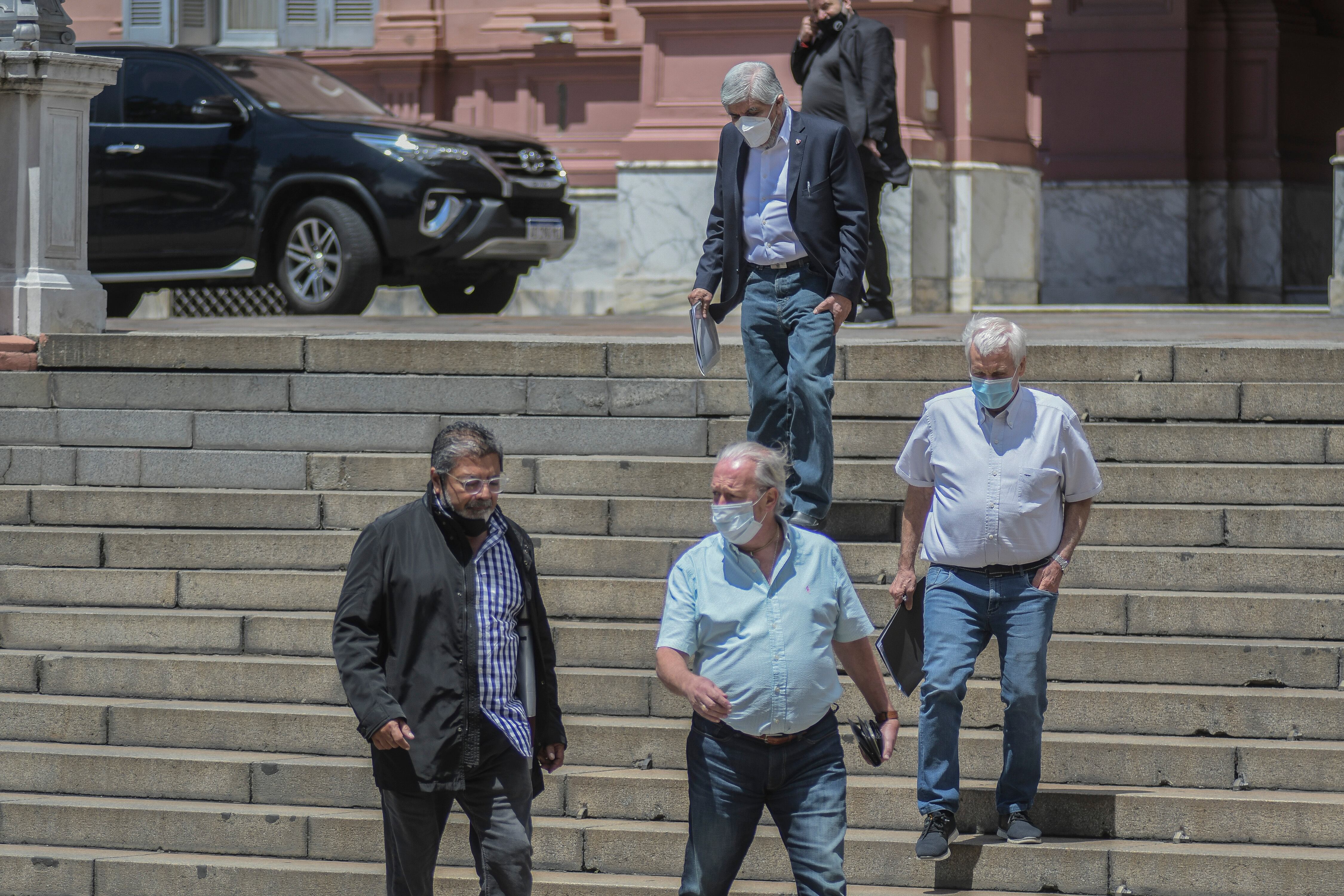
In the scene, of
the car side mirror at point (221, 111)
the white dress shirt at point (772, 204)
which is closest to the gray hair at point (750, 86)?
the white dress shirt at point (772, 204)

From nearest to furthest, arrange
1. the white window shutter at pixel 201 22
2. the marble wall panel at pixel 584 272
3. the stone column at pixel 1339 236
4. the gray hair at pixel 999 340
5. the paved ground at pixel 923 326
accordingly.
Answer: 1. the gray hair at pixel 999 340
2. the paved ground at pixel 923 326
3. the stone column at pixel 1339 236
4. the marble wall panel at pixel 584 272
5. the white window shutter at pixel 201 22

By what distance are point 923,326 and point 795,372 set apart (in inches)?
207

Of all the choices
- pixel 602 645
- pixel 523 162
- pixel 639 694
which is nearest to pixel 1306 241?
pixel 523 162

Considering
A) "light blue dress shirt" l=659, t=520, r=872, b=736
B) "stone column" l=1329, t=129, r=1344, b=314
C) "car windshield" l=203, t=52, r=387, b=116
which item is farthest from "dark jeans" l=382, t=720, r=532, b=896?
"stone column" l=1329, t=129, r=1344, b=314

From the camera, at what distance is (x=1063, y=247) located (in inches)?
703

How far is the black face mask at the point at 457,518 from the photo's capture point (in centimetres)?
546

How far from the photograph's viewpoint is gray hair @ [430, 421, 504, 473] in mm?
5422

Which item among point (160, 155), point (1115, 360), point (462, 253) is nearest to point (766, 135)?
point (1115, 360)

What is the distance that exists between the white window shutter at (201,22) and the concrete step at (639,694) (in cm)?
1341

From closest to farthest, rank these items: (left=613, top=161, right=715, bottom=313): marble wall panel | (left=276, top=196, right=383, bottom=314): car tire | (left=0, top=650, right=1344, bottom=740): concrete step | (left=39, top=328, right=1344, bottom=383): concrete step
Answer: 1. (left=0, top=650, right=1344, bottom=740): concrete step
2. (left=39, top=328, right=1344, bottom=383): concrete step
3. (left=276, top=196, right=383, bottom=314): car tire
4. (left=613, top=161, right=715, bottom=313): marble wall panel

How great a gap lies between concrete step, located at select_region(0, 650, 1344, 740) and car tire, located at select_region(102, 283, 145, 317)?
25.6 ft

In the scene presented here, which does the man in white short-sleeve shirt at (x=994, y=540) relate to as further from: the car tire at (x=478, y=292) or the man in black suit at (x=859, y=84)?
the car tire at (x=478, y=292)

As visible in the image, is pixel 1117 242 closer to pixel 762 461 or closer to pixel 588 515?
pixel 588 515

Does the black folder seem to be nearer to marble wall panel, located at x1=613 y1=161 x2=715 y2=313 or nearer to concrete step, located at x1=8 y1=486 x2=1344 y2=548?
concrete step, located at x1=8 y1=486 x2=1344 y2=548
